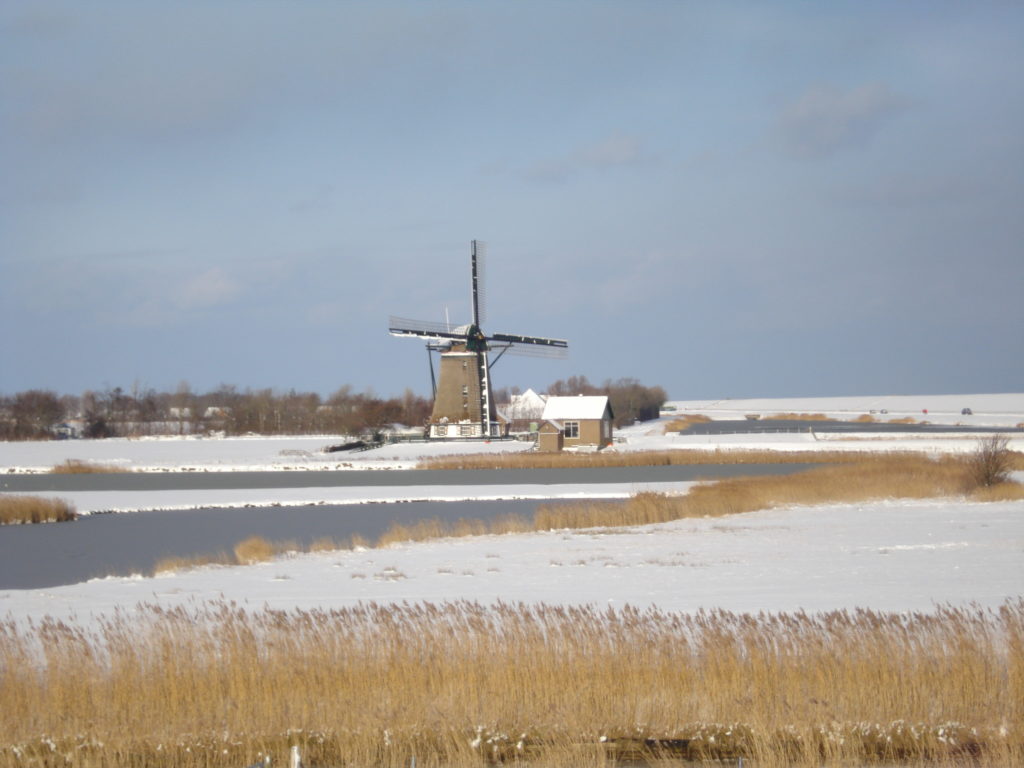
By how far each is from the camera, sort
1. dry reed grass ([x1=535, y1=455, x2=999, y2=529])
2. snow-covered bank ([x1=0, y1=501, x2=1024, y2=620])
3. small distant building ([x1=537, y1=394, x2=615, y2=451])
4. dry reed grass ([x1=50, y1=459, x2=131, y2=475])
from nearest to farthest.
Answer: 1. snow-covered bank ([x1=0, y1=501, x2=1024, y2=620])
2. dry reed grass ([x1=535, y1=455, x2=999, y2=529])
3. dry reed grass ([x1=50, y1=459, x2=131, y2=475])
4. small distant building ([x1=537, y1=394, x2=615, y2=451])

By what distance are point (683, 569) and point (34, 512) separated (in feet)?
75.2

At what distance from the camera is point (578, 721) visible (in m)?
7.47

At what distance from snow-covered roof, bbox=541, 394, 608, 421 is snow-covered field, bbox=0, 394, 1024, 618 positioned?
121 ft

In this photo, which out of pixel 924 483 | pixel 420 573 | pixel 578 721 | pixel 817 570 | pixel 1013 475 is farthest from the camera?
pixel 1013 475

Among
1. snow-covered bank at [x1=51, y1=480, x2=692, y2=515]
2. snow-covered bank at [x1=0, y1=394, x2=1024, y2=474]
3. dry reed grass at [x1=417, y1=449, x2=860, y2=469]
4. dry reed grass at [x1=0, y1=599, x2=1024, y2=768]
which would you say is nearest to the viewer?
dry reed grass at [x1=0, y1=599, x2=1024, y2=768]

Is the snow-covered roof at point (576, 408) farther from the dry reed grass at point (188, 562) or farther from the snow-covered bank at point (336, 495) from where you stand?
the dry reed grass at point (188, 562)

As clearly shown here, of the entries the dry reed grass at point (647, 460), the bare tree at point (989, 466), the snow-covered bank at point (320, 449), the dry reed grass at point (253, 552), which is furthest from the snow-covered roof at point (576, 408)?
the dry reed grass at point (253, 552)

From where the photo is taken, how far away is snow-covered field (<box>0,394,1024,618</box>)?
41.1 feet

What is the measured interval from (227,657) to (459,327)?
A: 62655 millimetres

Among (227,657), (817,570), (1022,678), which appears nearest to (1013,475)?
(817,570)

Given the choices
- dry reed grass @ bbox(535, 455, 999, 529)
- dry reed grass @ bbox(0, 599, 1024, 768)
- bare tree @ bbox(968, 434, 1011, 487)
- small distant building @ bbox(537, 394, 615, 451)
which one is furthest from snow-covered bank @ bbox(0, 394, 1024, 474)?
dry reed grass @ bbox(0, 599, 1024, 768)

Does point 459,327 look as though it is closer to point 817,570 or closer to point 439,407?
point 439,407

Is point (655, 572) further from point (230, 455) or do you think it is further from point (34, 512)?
point (230, 455)

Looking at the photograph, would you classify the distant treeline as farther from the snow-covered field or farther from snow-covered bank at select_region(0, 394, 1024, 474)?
the snow-covered field
